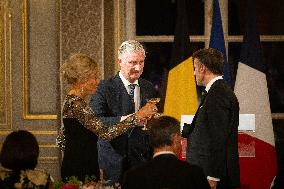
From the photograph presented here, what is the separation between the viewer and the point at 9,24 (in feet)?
17.6

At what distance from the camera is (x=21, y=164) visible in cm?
258

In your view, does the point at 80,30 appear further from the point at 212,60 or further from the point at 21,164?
the point at 21,164

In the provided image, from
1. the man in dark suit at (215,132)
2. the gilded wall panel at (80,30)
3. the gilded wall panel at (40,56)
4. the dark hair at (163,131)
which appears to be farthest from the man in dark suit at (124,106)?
the gilded wall panel at (40,56)

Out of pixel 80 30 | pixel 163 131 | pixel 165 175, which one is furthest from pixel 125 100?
pixel 80 30

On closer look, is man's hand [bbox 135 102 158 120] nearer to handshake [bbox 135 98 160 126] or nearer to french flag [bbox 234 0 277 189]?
handshake [bbox 135 98 160 126]

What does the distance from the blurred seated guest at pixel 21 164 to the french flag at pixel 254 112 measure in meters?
2.50

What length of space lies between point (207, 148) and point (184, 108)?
1.35 meters

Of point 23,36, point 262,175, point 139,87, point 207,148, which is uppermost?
point 23,36

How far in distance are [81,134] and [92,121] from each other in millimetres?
120

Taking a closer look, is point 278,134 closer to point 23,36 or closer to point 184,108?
point 184,108

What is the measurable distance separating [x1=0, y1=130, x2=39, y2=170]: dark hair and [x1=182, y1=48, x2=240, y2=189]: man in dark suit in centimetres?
130

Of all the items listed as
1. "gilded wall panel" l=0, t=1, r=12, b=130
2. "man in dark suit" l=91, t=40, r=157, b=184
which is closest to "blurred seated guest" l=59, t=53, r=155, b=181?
"man in dark suit" l=91, t=40, r=157, b=184

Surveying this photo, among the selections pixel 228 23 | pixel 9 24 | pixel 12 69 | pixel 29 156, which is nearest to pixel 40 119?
pixel 12 69

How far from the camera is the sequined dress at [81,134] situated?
3.36 m
